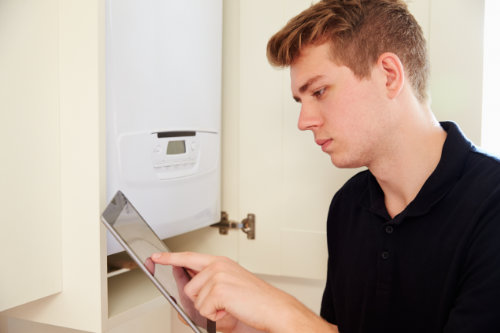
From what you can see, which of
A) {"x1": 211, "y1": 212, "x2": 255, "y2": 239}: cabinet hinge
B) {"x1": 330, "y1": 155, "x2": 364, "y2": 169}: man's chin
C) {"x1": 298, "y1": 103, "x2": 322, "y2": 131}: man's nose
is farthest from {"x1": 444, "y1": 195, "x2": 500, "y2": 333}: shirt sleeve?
{"x1": 211, "y1": 212, "x2": 255, "y2": 239}: cabinet hinge

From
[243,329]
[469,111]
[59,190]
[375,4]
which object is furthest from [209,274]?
[469,111]

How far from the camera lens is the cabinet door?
103 cm

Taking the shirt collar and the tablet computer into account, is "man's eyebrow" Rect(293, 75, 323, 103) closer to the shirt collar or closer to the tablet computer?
the shirt collar

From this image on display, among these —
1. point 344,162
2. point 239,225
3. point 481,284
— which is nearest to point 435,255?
point 481,284

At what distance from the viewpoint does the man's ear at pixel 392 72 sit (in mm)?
1097

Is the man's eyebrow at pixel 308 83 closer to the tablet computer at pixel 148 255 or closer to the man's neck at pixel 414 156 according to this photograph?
the man's neck at pixel 414 156

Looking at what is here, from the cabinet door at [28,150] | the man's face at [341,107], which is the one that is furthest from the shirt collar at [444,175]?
the cabinet door at [28,150]

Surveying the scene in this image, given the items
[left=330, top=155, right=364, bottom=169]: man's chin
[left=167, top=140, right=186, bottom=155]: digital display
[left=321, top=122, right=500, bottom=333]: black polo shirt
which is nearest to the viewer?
[left=321, top=122, right=500, bottom=333]: black polo shirt

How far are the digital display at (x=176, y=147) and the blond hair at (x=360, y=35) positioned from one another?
366mm

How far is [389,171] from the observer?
1.14 meters

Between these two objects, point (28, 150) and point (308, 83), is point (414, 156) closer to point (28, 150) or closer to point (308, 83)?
point (308, 83)

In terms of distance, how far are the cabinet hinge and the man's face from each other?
493 mm

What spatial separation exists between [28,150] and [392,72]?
80 centimetres

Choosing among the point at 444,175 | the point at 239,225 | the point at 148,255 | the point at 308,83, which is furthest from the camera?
the point at 239,225
